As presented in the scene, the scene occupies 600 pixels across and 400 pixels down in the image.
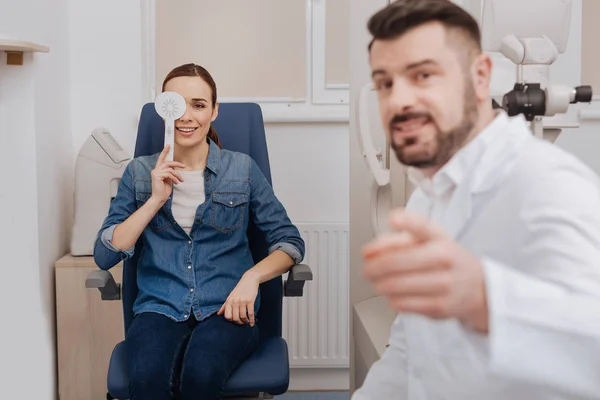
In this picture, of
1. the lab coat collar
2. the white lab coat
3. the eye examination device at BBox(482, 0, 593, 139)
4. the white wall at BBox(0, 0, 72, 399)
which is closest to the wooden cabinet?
the white wall at BBox(0, 0, 72, 399)

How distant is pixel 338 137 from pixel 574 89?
1362 millimetres

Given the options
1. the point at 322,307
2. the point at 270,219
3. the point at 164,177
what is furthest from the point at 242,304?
the point at 322,307

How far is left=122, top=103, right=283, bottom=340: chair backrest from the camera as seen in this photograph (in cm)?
205

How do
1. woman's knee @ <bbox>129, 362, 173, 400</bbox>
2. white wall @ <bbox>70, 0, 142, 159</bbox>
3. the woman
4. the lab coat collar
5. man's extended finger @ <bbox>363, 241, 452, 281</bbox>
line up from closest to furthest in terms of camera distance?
man's extended finger @ <bbox>363, 241, 452, 281</bbox>
the lab coat collar
woman's knee @ <bbox>129, 362, 173, 400</bbox>
the woman
white wall @ <bbox>70, 0, 142, 159</bbox>

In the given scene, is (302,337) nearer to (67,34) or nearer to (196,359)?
(196,359)

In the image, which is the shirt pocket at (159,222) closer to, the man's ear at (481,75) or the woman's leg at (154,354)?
the woman's leg at (154,354)

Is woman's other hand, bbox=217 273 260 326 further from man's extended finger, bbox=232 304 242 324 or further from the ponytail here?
the ponytail

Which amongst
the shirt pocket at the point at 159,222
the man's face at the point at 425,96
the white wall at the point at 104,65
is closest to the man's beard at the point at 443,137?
the man's face at the point at 425,96

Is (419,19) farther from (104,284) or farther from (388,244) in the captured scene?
(104,284)

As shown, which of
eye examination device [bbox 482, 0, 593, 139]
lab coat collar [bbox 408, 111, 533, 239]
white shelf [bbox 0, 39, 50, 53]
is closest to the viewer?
lab coat collar [bbox 408, 111, 533, 239]

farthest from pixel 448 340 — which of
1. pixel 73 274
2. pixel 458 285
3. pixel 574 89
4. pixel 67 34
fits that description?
pixel 67 34

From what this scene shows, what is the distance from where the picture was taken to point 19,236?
2367mm

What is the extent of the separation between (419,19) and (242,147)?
1.26 m

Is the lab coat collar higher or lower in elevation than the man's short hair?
lower
